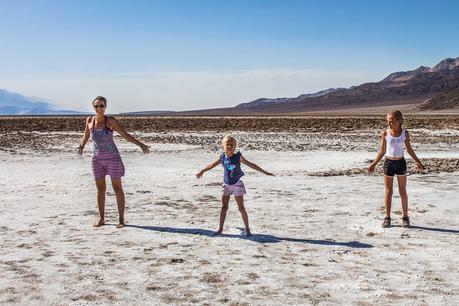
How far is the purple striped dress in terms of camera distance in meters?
7.32

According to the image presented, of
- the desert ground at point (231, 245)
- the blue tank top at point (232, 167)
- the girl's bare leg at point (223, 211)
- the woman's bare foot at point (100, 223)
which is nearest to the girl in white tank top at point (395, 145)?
the desert ground at point (231, 245)

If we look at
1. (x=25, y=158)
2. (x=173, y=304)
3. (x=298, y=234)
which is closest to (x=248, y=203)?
(x=298, y=234)

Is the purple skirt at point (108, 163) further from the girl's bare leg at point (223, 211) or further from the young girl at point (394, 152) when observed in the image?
the young girl at point (394, 152)

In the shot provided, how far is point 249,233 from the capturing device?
715 centimetres

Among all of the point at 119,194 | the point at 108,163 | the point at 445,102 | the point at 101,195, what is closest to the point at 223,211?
the point at 119,194

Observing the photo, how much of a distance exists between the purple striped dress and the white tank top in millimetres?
3765

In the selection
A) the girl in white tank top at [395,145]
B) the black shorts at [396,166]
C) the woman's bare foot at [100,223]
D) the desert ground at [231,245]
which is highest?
the girl in white tank top at [395,145]

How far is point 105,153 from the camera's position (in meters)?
7.36

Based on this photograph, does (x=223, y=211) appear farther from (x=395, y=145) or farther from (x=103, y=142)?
(x=395, y=145)

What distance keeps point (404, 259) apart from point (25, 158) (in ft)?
50.1

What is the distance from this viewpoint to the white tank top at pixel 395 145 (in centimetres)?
736

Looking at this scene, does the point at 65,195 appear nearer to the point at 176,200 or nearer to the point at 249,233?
the point at 176,200

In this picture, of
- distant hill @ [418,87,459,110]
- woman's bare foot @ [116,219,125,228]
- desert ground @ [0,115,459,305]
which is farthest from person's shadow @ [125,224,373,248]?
distant hill @ [418,87,459,110]

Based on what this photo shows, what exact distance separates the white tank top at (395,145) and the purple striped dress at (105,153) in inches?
148
